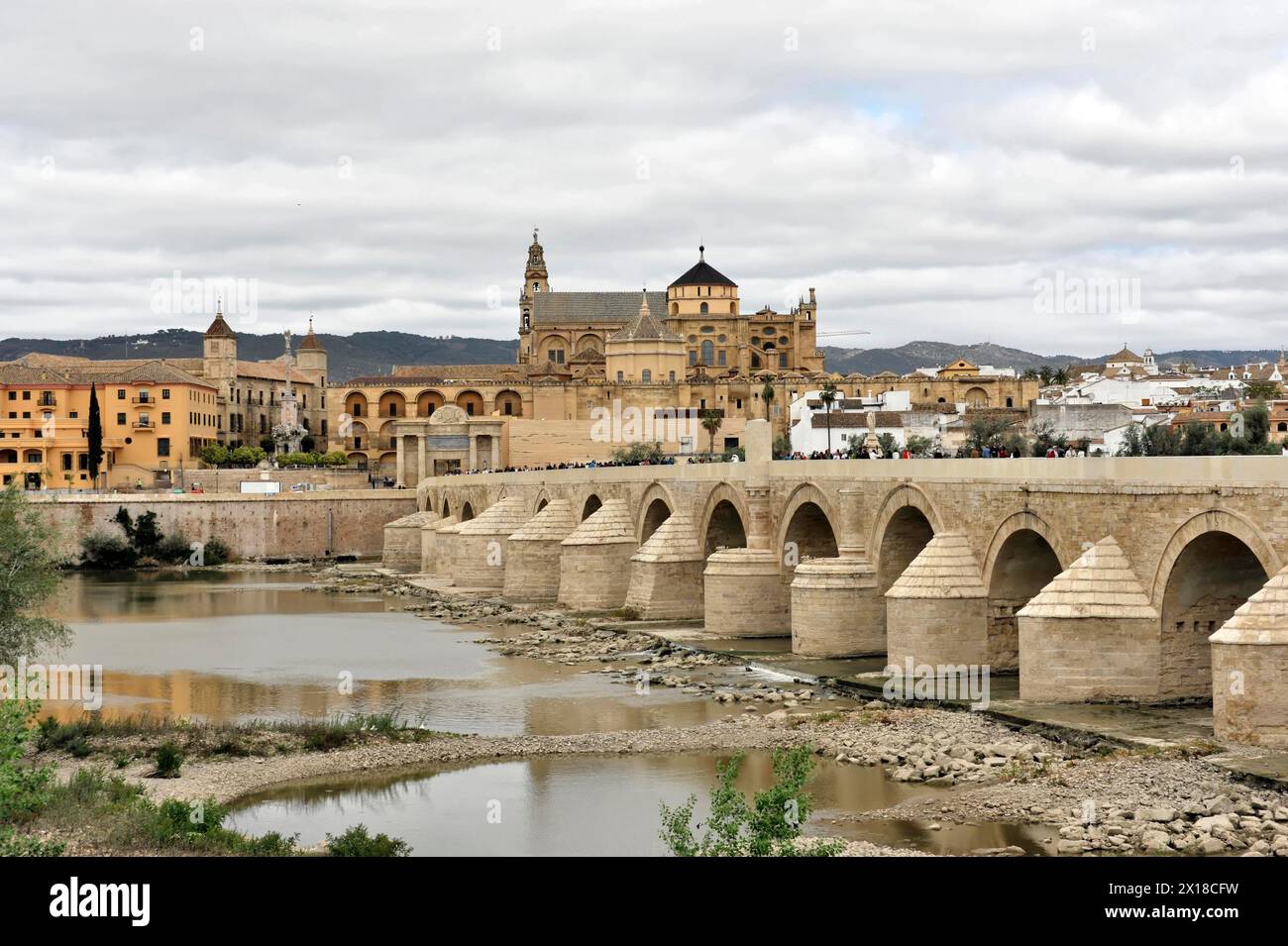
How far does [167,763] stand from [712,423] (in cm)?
7166

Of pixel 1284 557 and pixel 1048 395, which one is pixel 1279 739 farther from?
pixel 1048 395

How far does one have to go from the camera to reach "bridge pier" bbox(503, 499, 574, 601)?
167 feet

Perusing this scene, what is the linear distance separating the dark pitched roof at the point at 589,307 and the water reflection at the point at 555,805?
92.1 meters

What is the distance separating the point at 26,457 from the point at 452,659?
5519 centimetres

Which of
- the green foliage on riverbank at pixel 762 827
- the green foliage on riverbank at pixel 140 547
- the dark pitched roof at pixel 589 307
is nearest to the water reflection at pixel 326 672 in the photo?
the green foliage on riverbank at pixel 762 827

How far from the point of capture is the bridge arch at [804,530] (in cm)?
3678

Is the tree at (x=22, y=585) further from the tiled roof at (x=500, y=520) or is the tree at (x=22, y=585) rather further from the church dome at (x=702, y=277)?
the church dome at (x=702, y=277)

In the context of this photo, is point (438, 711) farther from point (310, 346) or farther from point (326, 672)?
point (310, 346)

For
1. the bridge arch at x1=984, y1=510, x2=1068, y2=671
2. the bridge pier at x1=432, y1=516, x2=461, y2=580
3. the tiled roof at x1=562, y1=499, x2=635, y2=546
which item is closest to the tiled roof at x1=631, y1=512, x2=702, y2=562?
A: the tiled roof at x1=562, y1=499, x2=635, y2=546

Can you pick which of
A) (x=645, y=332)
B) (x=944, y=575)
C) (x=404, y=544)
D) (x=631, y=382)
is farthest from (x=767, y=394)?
(x=944, y=575)

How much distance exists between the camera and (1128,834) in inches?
682

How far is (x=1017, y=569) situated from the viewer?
2828 centimetres
